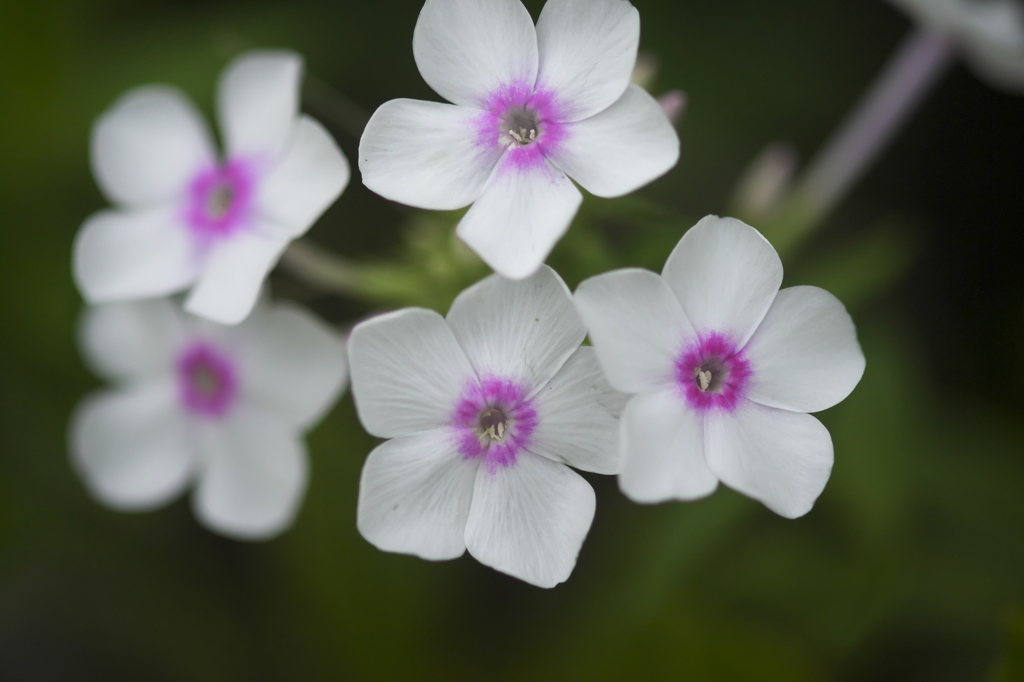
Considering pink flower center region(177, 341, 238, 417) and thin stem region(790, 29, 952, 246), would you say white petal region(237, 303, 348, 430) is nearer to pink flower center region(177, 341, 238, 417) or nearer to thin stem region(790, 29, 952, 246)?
pink flower center region(177, 341, 238, 417)

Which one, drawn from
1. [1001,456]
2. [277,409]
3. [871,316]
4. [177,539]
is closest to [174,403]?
[277,409]

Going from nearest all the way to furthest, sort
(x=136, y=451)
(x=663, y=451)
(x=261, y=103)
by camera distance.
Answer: (x=663, y=451), (x=261, y=103), (x=136, y=451)

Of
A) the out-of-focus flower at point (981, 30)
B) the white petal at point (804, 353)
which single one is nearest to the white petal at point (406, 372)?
the white petal at point (804, 353)

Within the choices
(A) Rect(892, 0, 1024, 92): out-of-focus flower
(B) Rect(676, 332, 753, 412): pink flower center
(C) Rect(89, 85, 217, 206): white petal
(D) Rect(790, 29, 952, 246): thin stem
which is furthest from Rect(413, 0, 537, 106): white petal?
(A) Rect(892, 0, 1024, 92): out-of-focus flower

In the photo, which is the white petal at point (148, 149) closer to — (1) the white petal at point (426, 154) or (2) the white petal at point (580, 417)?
(1) the white petal at point (426, 154)

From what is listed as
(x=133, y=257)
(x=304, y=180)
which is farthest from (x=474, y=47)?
(x=133, y=257)

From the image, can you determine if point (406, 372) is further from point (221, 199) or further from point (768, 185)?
point (768, 185)

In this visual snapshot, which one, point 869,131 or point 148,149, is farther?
point 869,131

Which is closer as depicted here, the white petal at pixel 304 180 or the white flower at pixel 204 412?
the white petal at pixel 304 180

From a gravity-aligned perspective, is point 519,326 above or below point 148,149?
above
